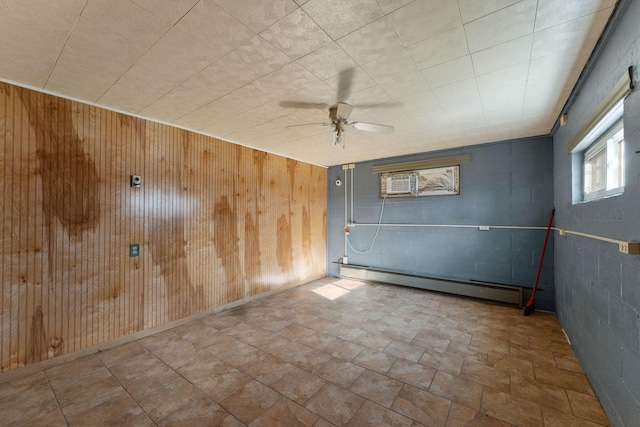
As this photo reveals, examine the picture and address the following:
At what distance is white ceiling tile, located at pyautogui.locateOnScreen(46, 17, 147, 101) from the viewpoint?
1.62 m

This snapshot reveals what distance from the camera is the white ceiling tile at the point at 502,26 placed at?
4.73 feet

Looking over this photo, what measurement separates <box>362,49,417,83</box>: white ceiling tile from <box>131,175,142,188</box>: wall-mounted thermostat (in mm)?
2702

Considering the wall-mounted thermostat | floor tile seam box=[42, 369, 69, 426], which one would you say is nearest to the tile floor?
floor tile seam box=[42, 369, 69, 426]

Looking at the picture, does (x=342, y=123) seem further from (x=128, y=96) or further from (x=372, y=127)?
(x=128, y=96)

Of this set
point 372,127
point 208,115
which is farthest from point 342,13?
point 208,115

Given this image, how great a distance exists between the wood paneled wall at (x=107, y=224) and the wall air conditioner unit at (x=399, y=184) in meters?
2.54

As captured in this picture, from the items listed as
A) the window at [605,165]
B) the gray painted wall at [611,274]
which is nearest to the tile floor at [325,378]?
the gray painted wall at [611,274]

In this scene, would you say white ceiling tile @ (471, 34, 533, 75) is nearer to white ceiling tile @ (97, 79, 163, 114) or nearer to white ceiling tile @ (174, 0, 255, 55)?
white ceiling tile @ (174, 0, 255, 55)

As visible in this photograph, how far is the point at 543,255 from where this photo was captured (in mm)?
3607

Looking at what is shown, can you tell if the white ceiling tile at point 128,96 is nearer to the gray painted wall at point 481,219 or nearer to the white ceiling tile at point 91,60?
the white ceiling tile at point 91,60

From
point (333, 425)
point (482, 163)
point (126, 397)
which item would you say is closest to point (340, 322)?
point (333, 425)

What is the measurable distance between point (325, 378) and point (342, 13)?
8.70 ft

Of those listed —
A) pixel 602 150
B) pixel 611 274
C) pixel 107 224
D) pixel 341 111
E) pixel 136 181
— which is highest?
pixel 341 111

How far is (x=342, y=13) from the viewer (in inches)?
57.8
